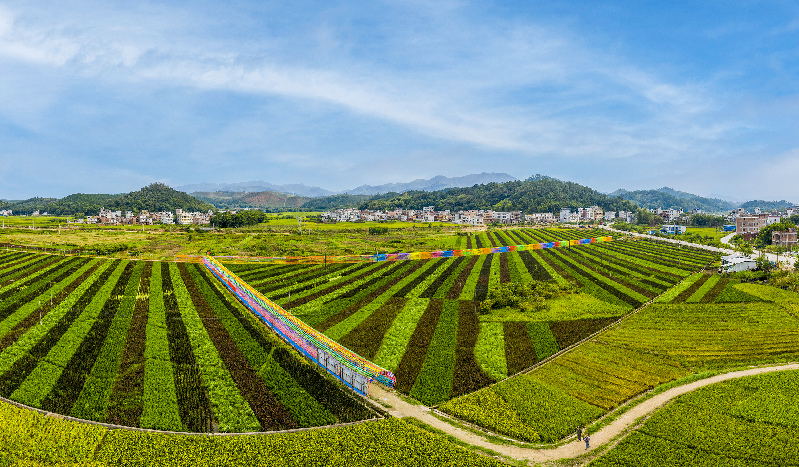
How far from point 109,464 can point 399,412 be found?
1163 cm

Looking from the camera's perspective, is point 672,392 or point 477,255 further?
point 477,255

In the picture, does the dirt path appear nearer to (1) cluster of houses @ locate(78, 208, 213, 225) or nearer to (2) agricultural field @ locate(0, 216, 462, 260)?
(2) agricultural field @ locate(0, 216, 462, 260)

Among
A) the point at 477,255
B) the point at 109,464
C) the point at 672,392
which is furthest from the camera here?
the point at 477,255

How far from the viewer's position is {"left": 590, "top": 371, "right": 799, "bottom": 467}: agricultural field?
16672 mm

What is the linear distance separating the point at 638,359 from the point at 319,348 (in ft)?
63.1

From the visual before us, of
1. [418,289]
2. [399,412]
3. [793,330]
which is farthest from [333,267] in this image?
[793,330]

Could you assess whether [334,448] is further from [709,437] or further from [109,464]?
[709,437]

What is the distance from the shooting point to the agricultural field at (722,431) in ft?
54.7

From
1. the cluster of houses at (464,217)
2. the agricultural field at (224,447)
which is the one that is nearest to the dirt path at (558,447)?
the agricultural field at (224,447)

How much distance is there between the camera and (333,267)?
187 feet

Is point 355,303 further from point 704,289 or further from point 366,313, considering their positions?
point 704,289

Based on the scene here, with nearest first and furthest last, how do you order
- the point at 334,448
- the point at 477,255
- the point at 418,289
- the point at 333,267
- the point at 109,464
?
the point at 109,464
the point at 334,448
the point at 418,289
the point at 333,267
the point at 477,255

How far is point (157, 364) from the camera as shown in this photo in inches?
979

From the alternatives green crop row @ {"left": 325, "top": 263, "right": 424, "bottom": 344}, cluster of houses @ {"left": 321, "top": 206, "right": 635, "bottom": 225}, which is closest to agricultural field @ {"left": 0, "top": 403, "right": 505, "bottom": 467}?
green crop row @ {"left": 325, "top": 263, "right": 424, "bottom": 344}
